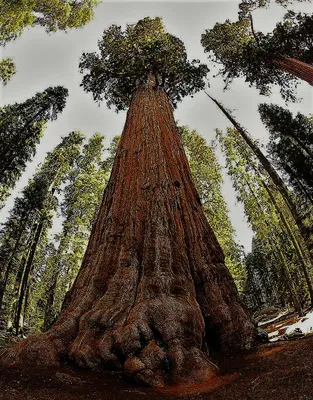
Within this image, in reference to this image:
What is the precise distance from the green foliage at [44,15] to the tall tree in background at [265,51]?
6.83 m

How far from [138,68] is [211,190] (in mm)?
8421

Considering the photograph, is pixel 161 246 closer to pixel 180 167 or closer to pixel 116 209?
pixel 116 209

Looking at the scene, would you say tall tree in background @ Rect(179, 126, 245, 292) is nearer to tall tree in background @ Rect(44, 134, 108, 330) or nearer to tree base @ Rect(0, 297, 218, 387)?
tall tree in background @ Rect(44, 134, 108, 330)

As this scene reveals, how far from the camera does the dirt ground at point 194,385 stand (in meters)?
2.37

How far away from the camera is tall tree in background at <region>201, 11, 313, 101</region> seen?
42.0 feet

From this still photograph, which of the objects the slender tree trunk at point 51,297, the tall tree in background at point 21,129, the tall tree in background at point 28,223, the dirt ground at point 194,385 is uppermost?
the tall tree in background at point 21,129

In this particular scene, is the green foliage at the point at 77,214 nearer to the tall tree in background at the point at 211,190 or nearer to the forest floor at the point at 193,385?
the tall tree in background at the point at 211,190

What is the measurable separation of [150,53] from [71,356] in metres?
10.4

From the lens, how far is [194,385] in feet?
9.42

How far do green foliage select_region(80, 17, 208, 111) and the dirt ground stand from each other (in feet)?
30.4

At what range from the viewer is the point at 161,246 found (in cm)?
456

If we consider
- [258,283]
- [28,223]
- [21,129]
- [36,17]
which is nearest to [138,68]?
[36,17]

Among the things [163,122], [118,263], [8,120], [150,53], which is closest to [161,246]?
[118,263]

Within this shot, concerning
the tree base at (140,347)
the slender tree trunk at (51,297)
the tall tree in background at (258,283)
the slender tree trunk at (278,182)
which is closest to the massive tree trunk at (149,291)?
the tree base at (140,347)
